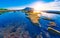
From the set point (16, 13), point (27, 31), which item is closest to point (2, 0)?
point (16, 13)

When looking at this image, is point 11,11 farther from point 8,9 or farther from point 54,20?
point 54,20

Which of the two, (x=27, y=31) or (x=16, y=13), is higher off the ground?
(x=16, y=13)

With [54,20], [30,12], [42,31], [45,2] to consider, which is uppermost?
[45,2]

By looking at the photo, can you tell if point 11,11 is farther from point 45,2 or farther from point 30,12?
point 45,2

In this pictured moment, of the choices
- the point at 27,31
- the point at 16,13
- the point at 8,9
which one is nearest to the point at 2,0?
the point at 8,9

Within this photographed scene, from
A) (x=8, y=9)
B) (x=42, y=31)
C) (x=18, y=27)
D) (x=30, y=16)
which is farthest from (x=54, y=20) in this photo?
(x=8, y=9)

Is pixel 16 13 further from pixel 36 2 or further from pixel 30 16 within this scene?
pixel 36 2

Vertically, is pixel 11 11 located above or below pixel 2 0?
below

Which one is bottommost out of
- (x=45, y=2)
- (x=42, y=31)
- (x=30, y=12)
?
(x=42, y=31)
